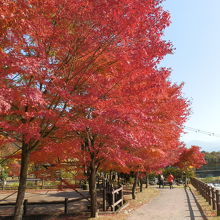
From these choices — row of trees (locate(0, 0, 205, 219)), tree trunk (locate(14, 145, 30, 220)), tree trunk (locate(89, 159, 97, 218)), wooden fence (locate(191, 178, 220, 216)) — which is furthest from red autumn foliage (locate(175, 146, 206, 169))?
tree trunk (locate(14, 145, 30, 220))

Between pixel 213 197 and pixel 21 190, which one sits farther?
pixel 213 197

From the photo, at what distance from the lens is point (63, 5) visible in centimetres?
725

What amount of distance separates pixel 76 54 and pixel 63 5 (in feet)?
4.95

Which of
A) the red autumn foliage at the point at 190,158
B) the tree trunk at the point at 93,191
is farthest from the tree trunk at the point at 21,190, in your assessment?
the red autumn foliage at the point at 190,158

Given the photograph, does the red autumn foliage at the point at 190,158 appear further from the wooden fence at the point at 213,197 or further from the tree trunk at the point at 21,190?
the tree trunk at the point at 21,190

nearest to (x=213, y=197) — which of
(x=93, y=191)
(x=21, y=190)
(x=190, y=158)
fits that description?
(x=93, y=191)

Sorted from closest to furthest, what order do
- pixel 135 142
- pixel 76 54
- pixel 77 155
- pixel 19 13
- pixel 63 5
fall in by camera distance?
pixel 19 13
pixel 63 5
pixel 76 54
pixel 135 142
pixel 77 155

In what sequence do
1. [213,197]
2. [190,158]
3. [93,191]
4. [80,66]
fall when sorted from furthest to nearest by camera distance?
[190,158], [213,197], [93,191], [80,66]

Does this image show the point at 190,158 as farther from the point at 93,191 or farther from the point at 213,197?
the point at 93,191

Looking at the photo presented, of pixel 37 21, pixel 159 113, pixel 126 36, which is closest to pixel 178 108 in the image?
pixel 159 113

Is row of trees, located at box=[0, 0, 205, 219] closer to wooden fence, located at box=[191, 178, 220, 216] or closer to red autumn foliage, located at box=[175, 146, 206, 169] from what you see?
wooden fence, located at box=[191, 178, 220, 216]

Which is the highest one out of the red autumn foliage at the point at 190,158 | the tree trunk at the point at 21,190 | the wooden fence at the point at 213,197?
the red autumn foliage at the point at 190,158

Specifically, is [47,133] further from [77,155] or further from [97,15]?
[97,15]

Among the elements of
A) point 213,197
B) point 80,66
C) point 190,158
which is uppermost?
point 80,66
